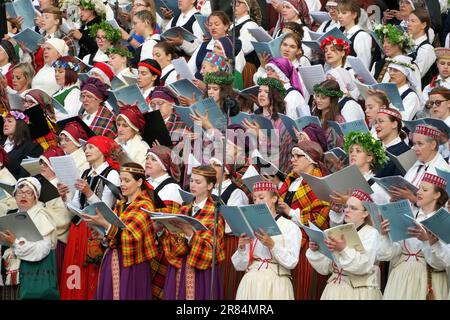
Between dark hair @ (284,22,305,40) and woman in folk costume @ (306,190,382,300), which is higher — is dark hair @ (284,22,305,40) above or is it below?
below

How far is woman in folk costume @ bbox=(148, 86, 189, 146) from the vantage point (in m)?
13.1

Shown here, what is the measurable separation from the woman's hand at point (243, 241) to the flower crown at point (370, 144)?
1.23m

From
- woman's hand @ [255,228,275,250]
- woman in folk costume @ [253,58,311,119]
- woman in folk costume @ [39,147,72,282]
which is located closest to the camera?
woman's hand @ [255,228,275,250]

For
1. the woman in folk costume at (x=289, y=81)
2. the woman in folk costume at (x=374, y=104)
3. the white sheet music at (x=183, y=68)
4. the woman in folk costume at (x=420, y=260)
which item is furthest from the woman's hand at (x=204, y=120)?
the woman in folk costume at (x=420, y=260)

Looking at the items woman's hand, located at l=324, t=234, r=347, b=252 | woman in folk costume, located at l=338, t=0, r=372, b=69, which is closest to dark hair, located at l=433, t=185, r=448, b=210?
woman's hand, located at l=324, t=234, r=347, b=252

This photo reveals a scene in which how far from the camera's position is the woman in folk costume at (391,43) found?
531 inches

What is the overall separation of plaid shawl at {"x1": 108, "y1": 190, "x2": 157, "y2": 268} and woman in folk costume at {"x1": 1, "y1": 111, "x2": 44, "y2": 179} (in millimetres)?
2137

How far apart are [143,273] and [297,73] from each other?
3.03 meters

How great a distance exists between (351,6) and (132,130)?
273 cm

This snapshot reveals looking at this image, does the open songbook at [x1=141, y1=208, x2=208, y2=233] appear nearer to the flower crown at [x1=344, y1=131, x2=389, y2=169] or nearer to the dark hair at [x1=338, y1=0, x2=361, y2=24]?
the flower crown at [x1=344, y1=131, x2=389, y2=169]

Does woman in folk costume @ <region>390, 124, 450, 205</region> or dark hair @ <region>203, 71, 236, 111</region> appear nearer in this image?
woman in folk costume @ <region>390, 124, 450, 205</region>

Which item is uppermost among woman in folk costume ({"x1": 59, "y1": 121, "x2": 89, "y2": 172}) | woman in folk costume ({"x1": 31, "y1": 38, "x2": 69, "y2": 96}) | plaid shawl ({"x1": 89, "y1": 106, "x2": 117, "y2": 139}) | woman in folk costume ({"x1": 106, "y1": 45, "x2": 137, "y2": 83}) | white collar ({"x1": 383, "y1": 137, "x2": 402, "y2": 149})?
white collar ({"x1": 383, "y1": 137, "x2": 402, "y2": 149})

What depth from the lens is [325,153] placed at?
11711 mm

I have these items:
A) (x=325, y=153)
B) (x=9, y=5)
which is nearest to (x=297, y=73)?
(x=325, y=153)
